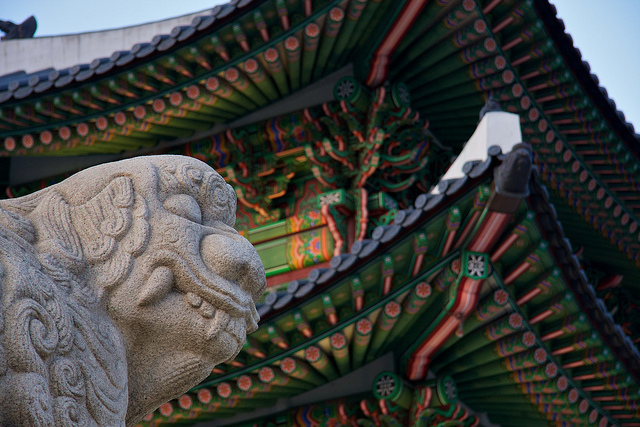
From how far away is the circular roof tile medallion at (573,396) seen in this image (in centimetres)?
741

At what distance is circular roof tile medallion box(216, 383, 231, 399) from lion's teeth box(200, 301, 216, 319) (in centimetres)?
436

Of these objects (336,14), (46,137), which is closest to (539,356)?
(336,14)

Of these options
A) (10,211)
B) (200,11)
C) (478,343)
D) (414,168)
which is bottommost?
(478,343)

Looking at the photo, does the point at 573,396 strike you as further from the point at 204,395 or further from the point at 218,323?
the point at 218,323

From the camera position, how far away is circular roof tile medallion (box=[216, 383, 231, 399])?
6605 mm

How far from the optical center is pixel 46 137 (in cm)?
827

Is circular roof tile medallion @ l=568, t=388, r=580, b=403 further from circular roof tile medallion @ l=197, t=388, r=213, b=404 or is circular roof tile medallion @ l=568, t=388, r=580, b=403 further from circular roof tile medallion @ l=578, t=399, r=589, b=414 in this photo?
circular roof tile medallion @ l=197, t=388, r=213, b=404

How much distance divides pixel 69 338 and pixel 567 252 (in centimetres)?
524

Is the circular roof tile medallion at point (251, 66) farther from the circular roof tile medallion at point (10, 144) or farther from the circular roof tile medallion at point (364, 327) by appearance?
the circular roof tile medallion at point (364, 327)

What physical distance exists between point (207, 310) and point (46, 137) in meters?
6.35

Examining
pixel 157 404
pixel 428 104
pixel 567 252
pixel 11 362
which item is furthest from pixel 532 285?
pixel 11 362

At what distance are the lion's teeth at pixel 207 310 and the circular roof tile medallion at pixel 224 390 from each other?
4361 mm

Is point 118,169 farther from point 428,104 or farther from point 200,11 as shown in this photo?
point 200,11

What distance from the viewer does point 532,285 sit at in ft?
23.0
